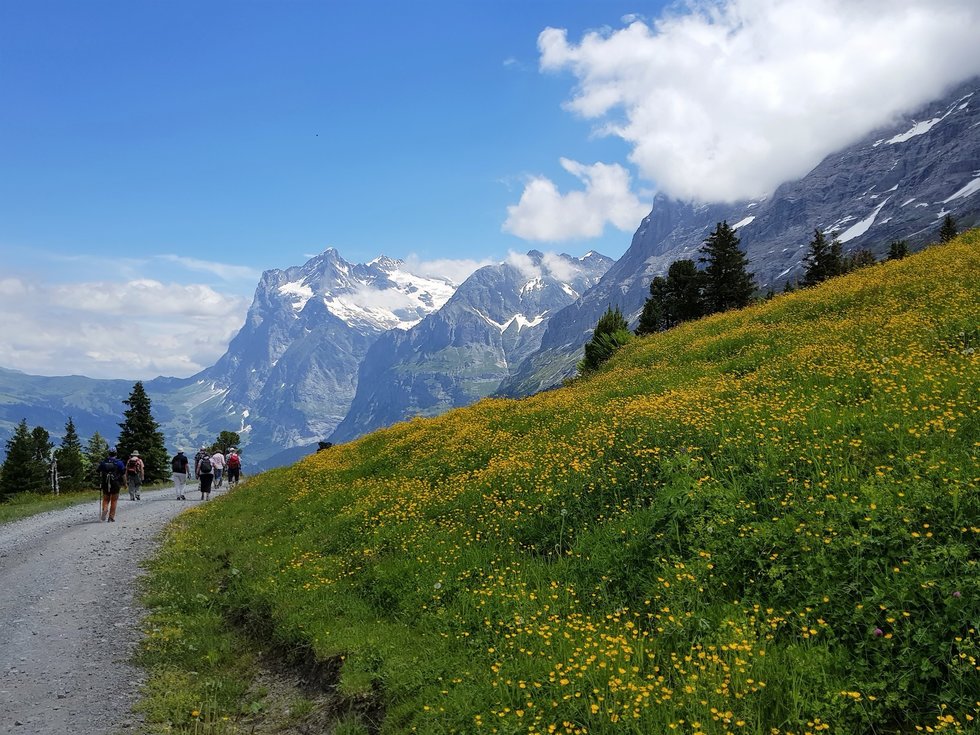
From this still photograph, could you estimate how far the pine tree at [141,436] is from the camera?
5862 cm

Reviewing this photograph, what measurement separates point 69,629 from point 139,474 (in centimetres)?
2352

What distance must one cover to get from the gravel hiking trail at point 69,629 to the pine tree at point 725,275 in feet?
178

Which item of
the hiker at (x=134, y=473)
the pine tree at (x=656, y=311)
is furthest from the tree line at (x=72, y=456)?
the pine tree at (x=656, y=311)

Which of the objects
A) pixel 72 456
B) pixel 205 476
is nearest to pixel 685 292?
pixel 205 476

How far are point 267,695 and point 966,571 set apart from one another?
9.56 meters

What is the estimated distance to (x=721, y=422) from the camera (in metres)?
12.1

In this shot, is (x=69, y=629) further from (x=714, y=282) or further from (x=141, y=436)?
(x=714, y=282)

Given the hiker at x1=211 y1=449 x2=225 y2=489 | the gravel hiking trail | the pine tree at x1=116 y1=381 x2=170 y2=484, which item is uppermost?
the pine tree at x1=116 y1=381 x2=170 y2=484

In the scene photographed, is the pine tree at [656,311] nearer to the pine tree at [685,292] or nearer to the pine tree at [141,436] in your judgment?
the pine tree at [685,292]

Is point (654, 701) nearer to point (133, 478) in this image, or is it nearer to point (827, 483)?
point (827, 483)

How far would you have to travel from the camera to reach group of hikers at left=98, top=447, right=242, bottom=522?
22.7m

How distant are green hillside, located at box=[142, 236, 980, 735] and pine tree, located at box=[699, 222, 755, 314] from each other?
41637 millimetres

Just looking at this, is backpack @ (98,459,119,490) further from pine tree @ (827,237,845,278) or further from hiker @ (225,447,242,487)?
pine tree @ (827,237,845,278)

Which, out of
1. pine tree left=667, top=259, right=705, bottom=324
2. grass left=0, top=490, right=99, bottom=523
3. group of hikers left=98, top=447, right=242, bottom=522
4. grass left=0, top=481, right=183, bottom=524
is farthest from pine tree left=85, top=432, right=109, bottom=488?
pine tree left=667, top=259, right=705, bottom=324
